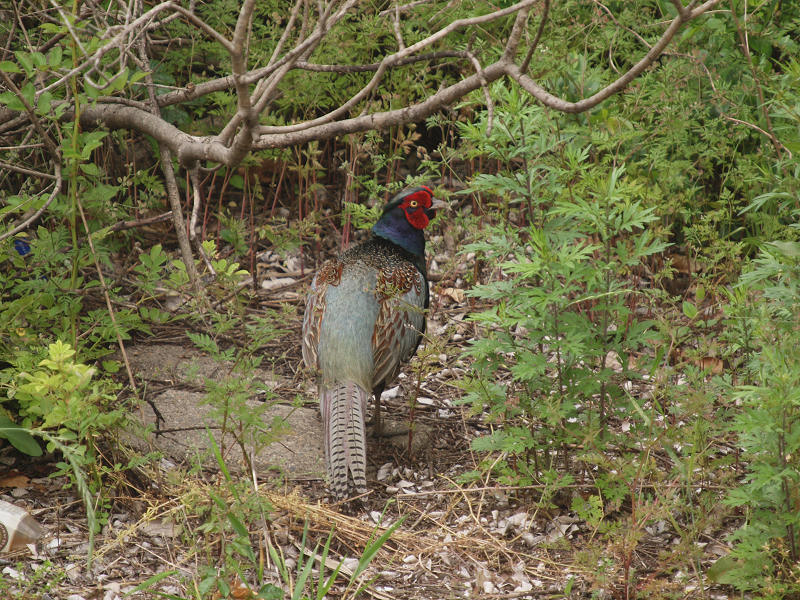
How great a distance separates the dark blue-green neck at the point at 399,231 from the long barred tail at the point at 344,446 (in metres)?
1.15

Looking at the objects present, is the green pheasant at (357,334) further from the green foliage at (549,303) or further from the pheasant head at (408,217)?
the green foliage at (549,303)

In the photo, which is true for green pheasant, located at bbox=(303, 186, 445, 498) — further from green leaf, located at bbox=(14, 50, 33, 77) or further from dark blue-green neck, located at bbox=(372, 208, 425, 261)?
green leaf, located at bbox=(14, 50, 33, 77)

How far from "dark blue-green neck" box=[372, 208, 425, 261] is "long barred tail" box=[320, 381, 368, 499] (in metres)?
1.15

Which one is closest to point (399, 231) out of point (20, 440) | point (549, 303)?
point (549, 303)

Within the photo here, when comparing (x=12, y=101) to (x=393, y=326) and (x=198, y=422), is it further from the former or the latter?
(x=393, y=326)

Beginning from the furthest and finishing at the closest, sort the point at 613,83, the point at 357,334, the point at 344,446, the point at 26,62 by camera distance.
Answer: the point at 357,334 < the point at 344,446 < the point at 26,62 < the point at 613,83

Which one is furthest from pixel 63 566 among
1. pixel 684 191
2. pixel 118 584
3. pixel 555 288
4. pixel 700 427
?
pixel 684 191

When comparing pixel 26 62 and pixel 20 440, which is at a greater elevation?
pixel 26 62

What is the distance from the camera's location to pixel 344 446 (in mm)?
4289

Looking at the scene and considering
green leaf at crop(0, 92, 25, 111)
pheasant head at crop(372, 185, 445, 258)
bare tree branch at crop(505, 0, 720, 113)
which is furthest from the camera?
pheasant head at crop(372, 185, 445, 258)

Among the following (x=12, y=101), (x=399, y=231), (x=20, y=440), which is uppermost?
(x=12, y=101)

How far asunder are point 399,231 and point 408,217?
95 mm

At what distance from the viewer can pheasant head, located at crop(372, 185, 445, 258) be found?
5.23m

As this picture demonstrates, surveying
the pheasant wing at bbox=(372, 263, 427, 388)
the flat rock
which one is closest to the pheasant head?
the pheasant wing at bbox=(372, 263, 427, 388)
